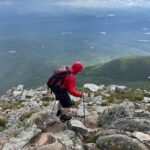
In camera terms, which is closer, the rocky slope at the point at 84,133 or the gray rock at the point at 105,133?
the rocky slope at the point at 84,133

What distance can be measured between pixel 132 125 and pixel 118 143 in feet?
6.62

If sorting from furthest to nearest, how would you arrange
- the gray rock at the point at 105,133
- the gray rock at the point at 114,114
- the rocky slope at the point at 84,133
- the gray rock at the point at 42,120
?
1. the gray rock at the point at 114,114
2. the gray rock at the point at 42,120
3. the gray rock at the point at 105,133
4. the rocky slope at the point at 84,133

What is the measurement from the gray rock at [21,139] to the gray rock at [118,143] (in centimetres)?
269

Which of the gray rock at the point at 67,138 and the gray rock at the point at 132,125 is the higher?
the gray rock at the point at 132,125

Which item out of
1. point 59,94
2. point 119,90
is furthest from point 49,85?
point 119,90

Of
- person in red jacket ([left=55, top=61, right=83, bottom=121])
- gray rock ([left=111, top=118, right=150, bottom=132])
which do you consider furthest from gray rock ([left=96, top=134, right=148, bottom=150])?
person in red jacket ([left=55, top=61, right=83, bottom=121])

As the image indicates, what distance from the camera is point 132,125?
14891 mm

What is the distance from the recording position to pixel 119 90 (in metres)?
36.1

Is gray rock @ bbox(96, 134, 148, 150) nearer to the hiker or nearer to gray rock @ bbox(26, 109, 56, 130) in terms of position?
the hiker

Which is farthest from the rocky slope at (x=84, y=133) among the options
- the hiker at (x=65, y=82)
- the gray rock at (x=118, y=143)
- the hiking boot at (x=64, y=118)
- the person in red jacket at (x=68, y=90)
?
the hiker at (x=65, y=82)

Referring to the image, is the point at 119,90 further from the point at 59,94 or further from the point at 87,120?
the point at 59,94

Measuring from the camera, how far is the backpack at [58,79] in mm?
14836

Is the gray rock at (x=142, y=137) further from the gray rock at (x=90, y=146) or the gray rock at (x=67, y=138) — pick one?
the gray rock at (x=67, y=138)

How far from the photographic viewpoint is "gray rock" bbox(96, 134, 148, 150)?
12.9 metres
